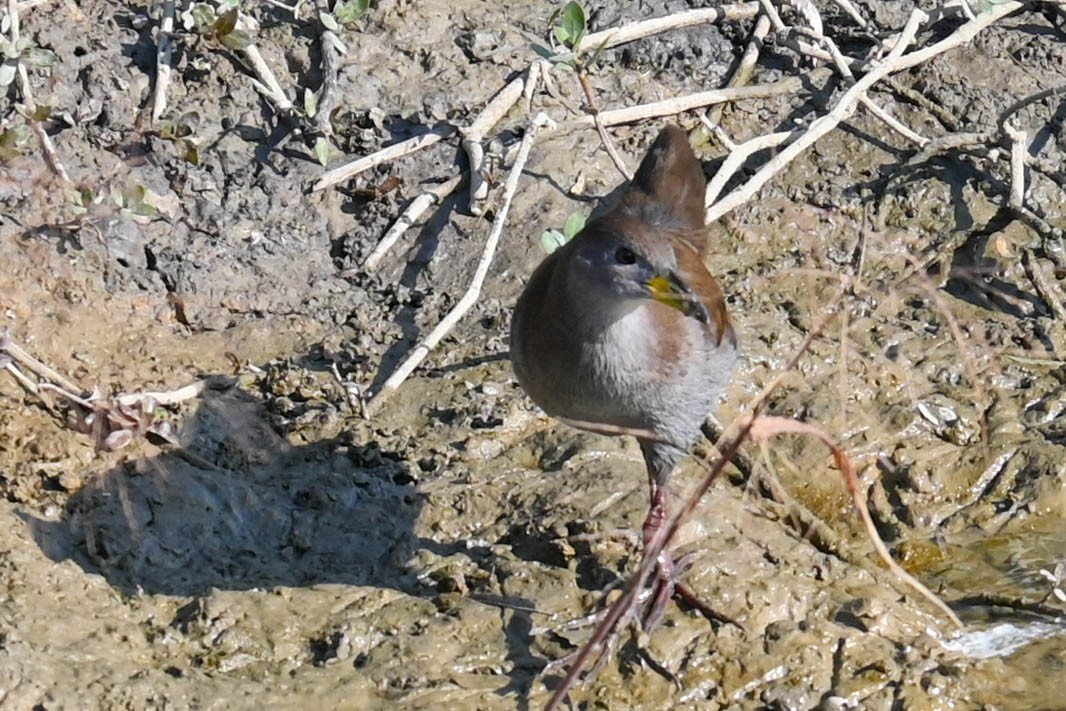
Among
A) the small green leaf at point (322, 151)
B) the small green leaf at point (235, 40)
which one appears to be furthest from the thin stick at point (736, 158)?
the small green leaf at point (235, 40)

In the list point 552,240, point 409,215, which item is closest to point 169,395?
point 409,215

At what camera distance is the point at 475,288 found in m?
6.22

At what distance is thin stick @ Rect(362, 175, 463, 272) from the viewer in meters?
6.48

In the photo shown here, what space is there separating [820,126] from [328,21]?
2.14 meters

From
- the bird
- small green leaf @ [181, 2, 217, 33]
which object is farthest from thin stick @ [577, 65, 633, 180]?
small green leaf @ [181, 2, 217, 33]

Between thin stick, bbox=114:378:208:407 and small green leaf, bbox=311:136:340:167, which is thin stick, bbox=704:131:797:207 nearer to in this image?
small green leaf, bbox=311:136:340:167

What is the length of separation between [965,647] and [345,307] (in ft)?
8.92

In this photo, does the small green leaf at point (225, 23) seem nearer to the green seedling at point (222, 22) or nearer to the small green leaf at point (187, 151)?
the green seedling at point (222, 22)

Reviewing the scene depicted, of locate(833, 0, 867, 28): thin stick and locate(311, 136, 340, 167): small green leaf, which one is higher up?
locate(833, 0, 867, 28): thin stick

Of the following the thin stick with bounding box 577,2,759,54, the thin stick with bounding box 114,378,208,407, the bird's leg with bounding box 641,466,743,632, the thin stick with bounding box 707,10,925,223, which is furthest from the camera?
the thin stick with bounding box 577,2,759,54

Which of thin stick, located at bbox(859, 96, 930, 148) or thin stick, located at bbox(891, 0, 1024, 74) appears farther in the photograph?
thin stick, located at bbox(891, 0, 1024, 74)

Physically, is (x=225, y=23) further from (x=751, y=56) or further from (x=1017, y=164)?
(x=1017, y=164)

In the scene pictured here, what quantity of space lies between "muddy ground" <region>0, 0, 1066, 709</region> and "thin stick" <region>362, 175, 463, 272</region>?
0.22 feet

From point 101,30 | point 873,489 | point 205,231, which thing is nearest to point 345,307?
point 205,231
